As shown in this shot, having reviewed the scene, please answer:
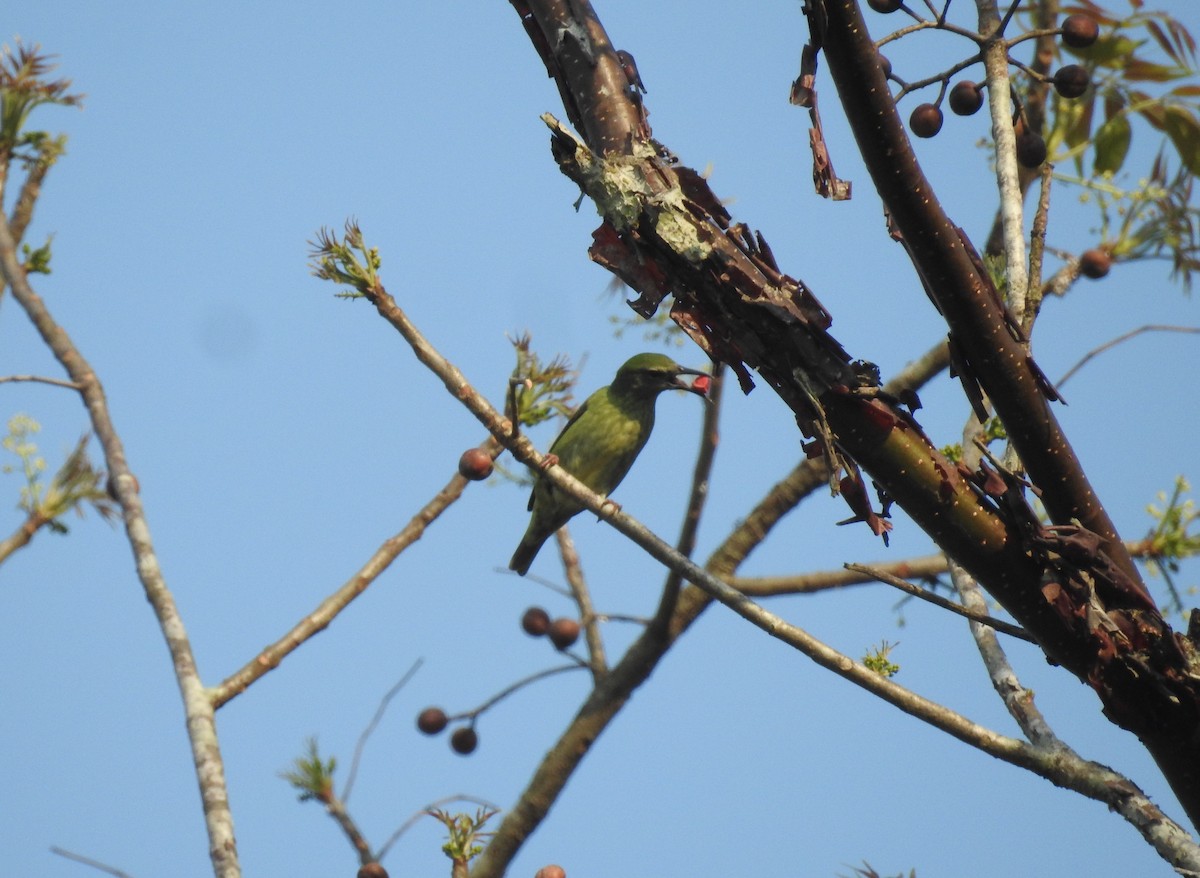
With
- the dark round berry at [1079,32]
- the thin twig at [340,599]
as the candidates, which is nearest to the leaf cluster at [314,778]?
the thin twig at [340,599]

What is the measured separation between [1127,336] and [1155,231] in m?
0.78

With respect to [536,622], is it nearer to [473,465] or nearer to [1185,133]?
[473,465]

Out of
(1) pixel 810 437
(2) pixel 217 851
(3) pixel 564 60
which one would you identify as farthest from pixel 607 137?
(2) pixel 217 851

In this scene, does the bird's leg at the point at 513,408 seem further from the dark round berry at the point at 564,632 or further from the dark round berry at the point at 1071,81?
the dark round berry at the point at 564,632

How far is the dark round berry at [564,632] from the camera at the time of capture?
6031 mm

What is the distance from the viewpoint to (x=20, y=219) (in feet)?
17.2

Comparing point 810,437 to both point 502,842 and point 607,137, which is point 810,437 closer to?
point 607,137

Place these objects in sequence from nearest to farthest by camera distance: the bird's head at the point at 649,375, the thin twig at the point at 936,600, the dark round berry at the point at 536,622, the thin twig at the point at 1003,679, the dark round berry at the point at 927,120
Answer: the thin twig at the point at 936,600 < the thin twig at the point at 1003,679 < the dark round berry at the point at 927,120 < the dark round berry at the point at 536,622 < the bird's head at the point at 649,375

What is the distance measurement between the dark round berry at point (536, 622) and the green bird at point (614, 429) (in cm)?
75

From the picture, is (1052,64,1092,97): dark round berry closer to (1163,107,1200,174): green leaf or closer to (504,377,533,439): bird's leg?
(1163,107,1200,174): green leaf

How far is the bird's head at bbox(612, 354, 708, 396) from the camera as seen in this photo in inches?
273

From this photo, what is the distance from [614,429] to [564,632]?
1.43 meters

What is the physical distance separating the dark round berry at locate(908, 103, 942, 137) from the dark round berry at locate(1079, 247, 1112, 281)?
1501mm

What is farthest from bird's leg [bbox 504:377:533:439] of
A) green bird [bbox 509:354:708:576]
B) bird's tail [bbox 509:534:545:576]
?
bird's tail [bbox 509:534:545:576]
